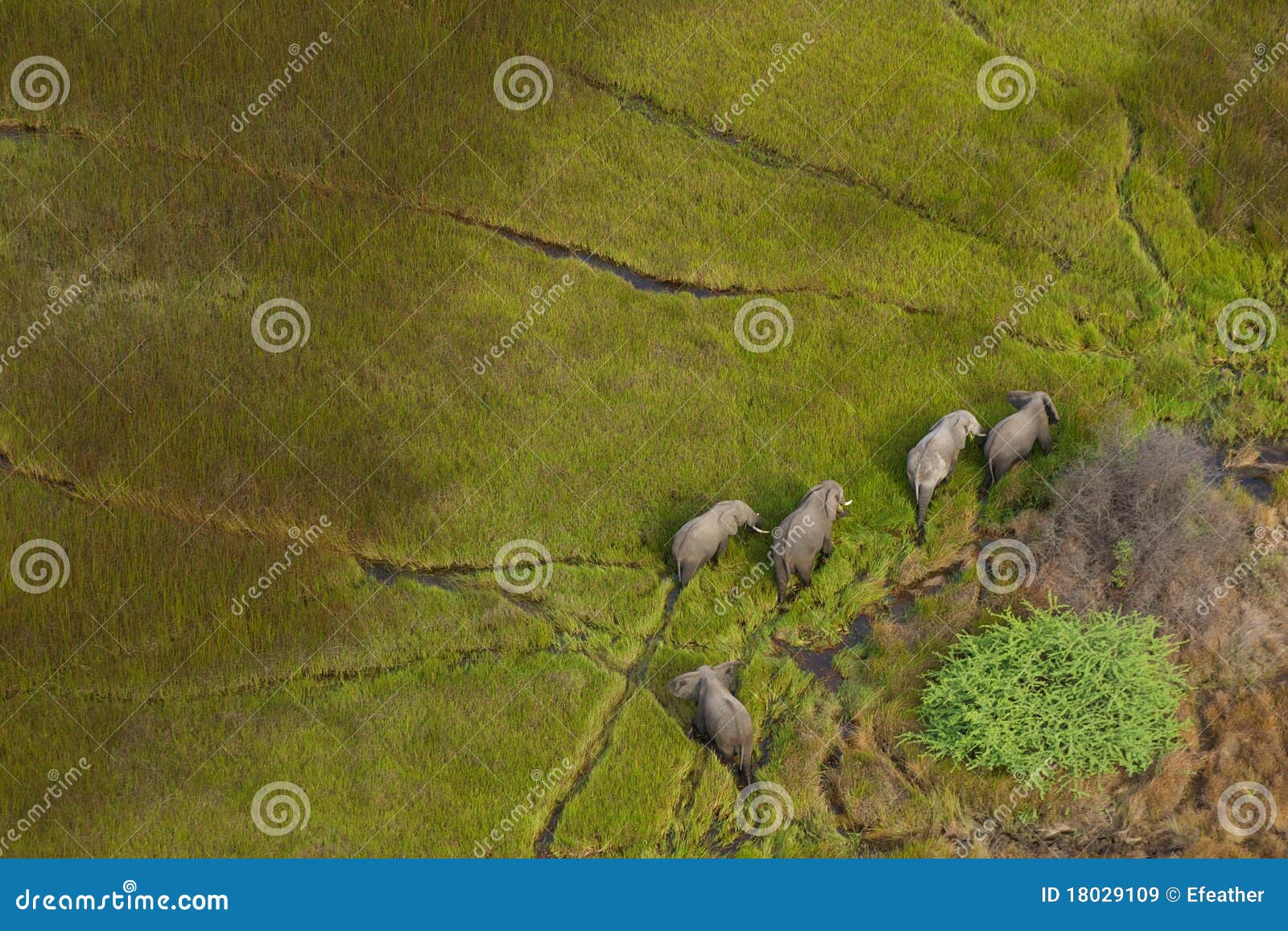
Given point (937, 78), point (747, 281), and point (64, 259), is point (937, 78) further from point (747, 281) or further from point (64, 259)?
point (64, 259)

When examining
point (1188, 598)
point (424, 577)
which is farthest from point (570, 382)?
point (1188, 598)

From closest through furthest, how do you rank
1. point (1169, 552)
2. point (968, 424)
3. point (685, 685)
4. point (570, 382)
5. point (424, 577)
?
1. point (685, 685)
2. point (1169, 552)
3. point (968, 424)
4. point (424, 577)
5. point (570, 382)

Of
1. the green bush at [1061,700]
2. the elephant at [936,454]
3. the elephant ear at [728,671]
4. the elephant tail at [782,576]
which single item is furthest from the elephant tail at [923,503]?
the elephant ear at [728,671]

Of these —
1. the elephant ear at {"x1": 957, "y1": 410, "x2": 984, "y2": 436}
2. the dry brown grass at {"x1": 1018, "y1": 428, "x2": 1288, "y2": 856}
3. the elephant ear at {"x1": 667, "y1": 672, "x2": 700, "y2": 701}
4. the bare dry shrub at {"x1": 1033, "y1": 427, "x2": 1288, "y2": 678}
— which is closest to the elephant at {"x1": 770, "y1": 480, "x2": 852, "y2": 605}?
the elephant ear at {"x1": 667, "y1": 672, "x2": 700, "y2": 701}

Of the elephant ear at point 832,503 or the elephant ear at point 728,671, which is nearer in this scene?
the elephant ear at point 728,671

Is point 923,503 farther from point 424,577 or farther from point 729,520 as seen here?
point 424,577

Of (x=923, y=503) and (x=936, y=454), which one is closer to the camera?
(x=936, y=454)

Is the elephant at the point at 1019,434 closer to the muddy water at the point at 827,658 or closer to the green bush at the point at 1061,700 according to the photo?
the green bush at the point at 1061,700
